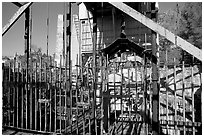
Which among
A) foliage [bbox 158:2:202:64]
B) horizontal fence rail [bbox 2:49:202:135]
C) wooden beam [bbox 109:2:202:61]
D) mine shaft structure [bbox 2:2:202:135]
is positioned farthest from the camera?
foliage [bbox 158:2:202:64]

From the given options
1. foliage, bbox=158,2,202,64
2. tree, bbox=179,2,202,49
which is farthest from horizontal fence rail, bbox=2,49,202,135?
tree, bbox=179,2,202,49

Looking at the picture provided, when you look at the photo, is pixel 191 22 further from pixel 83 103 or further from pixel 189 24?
pixel 83 103

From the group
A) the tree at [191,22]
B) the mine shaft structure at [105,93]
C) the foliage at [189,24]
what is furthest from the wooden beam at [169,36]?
the tree at [191,22]

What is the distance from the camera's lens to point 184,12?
14.0 meters

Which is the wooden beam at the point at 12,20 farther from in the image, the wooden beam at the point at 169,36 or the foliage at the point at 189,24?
the foliage at the point at 189,24

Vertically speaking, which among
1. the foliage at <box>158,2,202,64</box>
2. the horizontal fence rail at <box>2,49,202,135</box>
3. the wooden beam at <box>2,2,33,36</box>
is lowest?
the horizontal fence rail at <box>2,49,202,135</box>

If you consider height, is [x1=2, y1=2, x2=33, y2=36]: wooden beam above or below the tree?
below

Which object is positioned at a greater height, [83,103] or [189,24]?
[189,24]

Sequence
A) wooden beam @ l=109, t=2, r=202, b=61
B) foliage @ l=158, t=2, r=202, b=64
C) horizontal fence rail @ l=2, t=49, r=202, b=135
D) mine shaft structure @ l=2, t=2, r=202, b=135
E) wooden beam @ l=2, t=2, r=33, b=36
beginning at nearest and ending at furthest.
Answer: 1. wooden beam @ l=109, t=2, r=202, b=61
2. mine shaft structure @ l=2, t=2, r=202, b=135
3. horizontal fence rail @ l=2, t=49, r=202, b=135
4. wooden beam @ l=2, t=2, r=33, b=36
5. foliage @ l=158, t=2, r=202, b=64

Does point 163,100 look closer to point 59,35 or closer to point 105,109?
point 105,109

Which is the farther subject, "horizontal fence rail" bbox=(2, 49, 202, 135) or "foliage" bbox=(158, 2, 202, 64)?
"foliage" bbox=(158, 2, 202, 64)

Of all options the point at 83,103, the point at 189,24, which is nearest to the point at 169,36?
the point at 83,103

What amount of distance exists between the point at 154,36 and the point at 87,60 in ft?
33.8

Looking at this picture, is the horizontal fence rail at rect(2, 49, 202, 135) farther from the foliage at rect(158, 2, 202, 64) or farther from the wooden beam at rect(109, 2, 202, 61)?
the foliage at rect(158, 2, 202, 64)
